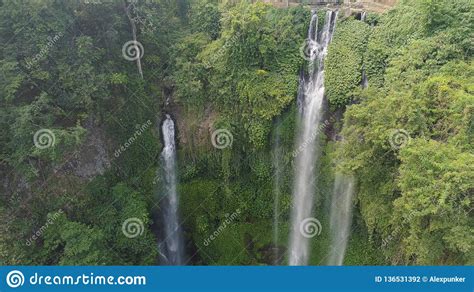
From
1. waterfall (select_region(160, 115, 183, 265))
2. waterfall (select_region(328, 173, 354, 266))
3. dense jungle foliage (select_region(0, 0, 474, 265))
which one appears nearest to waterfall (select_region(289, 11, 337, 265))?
dense jungle foliage (select_region(0, 0, 474, 265))

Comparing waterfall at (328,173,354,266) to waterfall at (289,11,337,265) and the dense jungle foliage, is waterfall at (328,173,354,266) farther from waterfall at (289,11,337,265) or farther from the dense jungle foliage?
waterfall at (289,11,337,265)

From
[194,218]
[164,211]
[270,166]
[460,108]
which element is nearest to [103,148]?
[164,211]

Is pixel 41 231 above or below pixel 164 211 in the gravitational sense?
above

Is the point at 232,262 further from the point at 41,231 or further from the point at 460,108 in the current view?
the point at 460,108

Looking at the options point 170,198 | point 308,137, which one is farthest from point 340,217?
point 170,198

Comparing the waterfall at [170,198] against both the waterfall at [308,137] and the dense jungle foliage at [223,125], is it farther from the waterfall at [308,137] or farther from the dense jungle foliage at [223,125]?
the waterfall at [308,137]

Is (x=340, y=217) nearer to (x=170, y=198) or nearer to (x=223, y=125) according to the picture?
(x=223, y=125)
